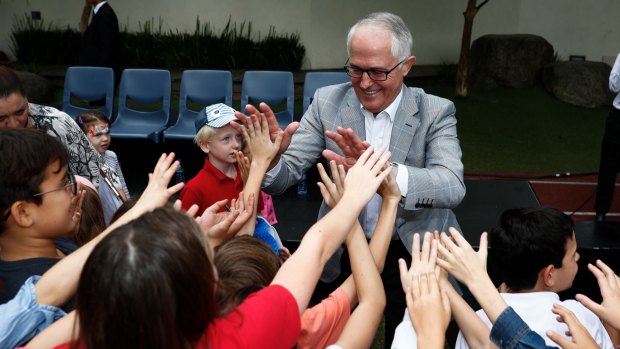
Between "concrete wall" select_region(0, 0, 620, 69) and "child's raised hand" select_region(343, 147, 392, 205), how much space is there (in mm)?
8270

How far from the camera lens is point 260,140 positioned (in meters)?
2.14

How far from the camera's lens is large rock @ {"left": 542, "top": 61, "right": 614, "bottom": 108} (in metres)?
8.80

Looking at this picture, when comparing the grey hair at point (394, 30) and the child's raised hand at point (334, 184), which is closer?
the child's raised hand at point (334, 184)

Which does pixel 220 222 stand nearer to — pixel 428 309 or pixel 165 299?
pixel 428 309

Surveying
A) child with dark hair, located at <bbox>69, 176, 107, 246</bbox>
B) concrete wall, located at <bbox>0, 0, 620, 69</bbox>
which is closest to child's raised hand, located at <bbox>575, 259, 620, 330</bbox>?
child with dark hair, located at <bbox>69, 176, 107, 246</bbox>

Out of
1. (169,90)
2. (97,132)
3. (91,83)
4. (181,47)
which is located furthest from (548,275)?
(181,47)

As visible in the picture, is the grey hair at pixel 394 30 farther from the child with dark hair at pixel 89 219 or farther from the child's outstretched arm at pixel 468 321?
the child with dark hair at pixel 89 219

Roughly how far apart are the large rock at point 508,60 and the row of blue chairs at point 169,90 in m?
4.03

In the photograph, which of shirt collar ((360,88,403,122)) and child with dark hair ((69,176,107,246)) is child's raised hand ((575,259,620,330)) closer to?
shirt collar ((360,88,403,122))

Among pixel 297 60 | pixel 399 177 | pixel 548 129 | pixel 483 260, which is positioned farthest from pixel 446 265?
pixel 297 60

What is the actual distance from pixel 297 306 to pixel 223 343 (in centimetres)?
19

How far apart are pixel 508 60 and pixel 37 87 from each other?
654 cm

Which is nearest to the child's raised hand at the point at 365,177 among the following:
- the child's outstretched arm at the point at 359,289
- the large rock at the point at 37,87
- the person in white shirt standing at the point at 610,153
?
the child's outstretched arm at the point at 359,289

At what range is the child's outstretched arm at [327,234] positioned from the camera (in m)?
1.42
